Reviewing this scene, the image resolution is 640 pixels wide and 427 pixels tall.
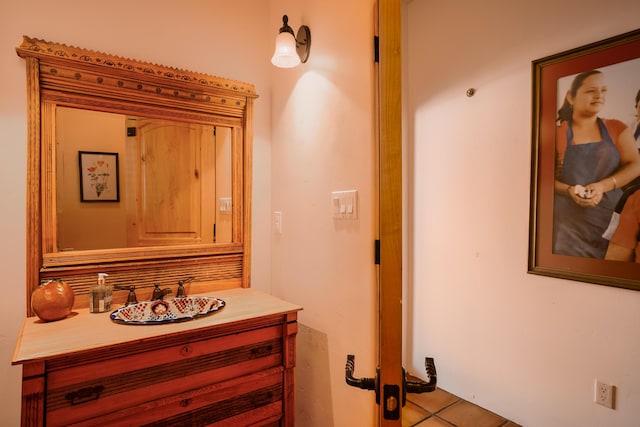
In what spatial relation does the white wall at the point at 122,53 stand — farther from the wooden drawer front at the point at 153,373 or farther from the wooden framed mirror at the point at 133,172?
the wooden drawer front at the point at 153,373

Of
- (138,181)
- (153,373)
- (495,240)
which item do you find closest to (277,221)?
(138,181)

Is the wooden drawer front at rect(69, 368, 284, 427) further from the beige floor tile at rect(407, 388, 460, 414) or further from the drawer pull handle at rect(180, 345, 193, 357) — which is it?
the beige floor tile at rect(407, 388, 460, 414)

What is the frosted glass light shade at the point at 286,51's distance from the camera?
5.25 feet

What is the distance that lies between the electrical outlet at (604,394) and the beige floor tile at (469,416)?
533 mm

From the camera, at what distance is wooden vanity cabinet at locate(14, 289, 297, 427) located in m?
1.05

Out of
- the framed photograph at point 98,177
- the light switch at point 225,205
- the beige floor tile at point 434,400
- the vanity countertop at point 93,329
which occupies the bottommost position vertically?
the beige floor tile at point 434,400

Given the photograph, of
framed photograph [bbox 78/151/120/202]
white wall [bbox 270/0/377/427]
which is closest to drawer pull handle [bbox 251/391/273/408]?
white wall [bbox 270/0/377/427]

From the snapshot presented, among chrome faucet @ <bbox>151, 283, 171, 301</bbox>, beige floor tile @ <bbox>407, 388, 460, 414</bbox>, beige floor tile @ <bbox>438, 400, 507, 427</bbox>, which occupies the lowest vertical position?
beige floor tile @ <bbox>407, 388, 460, 414</bbox>

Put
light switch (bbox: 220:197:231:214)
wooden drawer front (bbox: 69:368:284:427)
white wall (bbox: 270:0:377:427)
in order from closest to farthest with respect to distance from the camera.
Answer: wooden drawer front (bbox: 69:368:284:427) → white wall (bbox: 270:0:377:427) → light switch (bbox: 220:197:231:214)

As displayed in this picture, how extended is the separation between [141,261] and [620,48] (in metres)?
2.43

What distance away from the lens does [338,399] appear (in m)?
1.50

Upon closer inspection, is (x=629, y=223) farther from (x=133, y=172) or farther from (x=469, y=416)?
(x=133, y=172)

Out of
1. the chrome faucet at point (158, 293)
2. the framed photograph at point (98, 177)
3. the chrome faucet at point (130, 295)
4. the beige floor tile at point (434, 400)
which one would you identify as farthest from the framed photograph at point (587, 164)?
the framed photograph at point (98, 177)

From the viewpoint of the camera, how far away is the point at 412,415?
2.04 metres
